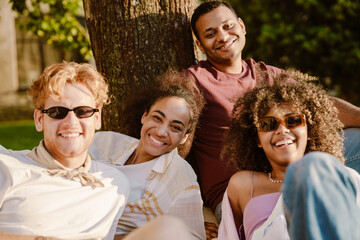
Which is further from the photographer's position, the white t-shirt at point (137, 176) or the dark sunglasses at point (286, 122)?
the white t-shirt at point (137, 176)

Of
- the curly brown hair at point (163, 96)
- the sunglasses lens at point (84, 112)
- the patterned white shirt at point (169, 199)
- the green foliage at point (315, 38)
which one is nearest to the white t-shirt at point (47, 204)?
the patterned white shirt at point (169, 199)

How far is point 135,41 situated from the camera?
4.23m

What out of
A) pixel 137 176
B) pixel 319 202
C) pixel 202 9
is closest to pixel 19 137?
pixel 202 9

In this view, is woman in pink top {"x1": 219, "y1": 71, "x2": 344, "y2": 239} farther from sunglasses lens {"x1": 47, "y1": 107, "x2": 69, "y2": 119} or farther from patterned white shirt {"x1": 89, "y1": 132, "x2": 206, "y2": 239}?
sunglasses lens {"x1": 47, "y1": 107, "x2": 69, "y2": 119}

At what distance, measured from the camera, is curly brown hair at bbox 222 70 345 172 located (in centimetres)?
321

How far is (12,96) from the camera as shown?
15.5m

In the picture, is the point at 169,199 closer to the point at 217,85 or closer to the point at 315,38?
the point at 217,85

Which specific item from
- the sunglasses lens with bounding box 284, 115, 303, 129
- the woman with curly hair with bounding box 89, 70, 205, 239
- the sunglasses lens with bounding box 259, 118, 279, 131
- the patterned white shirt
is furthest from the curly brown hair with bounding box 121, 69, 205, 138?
the sunglasses lens with bounding box 284, 115, 303, 129

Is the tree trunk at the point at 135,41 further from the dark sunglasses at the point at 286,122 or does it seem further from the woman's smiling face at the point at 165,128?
the dark sunglasses at the point at 286,122

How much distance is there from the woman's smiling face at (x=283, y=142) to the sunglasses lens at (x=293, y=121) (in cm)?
2

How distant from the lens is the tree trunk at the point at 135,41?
423cm

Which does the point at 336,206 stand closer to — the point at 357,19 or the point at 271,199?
the point at 271,199

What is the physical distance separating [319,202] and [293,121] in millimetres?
1198

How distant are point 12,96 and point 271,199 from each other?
14.1 metres
